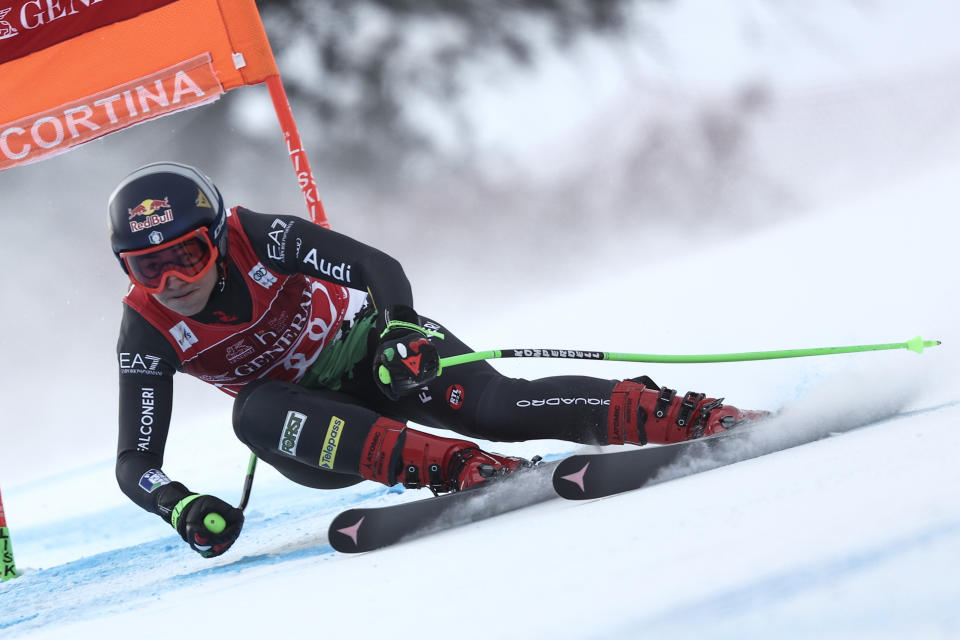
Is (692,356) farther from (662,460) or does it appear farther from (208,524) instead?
(208,524)

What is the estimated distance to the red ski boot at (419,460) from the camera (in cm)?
274

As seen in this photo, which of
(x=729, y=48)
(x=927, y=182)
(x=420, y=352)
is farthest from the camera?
(x=729, y=48)

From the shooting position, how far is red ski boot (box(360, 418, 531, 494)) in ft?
9.00

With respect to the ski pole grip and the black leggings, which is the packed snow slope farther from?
the black leggings

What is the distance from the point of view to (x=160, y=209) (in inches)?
107

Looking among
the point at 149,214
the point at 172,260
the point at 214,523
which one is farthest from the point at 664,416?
the point at 149,214

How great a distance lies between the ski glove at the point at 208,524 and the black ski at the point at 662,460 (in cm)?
93

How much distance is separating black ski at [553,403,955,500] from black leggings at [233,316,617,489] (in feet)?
1.53

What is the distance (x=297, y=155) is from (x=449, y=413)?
1.60 meters

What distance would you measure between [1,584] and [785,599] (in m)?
3.87

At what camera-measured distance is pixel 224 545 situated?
2557mm

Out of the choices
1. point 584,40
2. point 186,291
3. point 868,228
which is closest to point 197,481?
point 186,291

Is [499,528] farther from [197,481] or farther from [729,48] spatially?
[729,48]

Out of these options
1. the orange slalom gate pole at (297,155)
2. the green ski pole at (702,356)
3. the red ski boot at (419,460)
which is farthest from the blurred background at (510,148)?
the red ski boot at (419,460)
